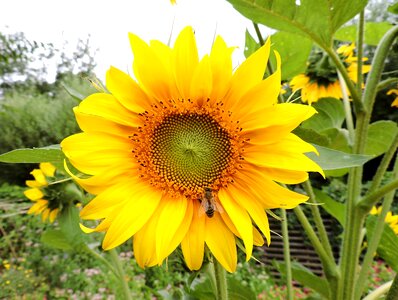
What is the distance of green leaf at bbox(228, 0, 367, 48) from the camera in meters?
0.42

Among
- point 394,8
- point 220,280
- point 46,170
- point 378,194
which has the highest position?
point 394,8

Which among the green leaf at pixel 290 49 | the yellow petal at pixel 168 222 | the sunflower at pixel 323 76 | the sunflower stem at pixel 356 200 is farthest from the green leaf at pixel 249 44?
the sunflower at pixel 323 76

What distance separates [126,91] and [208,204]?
135mm

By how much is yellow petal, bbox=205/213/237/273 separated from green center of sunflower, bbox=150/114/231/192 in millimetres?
56

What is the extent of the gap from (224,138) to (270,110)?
83 millimetres

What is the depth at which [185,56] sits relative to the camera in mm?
367

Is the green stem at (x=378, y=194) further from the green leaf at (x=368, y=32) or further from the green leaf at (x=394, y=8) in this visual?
the green leaf at (x=368, y=32)

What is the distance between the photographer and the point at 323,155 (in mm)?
384

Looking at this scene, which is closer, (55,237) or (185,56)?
(185,56)

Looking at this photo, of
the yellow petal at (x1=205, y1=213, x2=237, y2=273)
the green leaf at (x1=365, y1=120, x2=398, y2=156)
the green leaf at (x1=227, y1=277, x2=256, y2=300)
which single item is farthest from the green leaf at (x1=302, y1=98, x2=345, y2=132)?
the yellow petal at (x1=205, y1=213, x2=237, y2=273)

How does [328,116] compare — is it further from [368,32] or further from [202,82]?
[202,82]

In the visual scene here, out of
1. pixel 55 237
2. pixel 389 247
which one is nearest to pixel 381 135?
pixel 389 247

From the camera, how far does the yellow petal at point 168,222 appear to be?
37cm

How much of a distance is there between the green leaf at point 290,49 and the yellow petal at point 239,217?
269mm
